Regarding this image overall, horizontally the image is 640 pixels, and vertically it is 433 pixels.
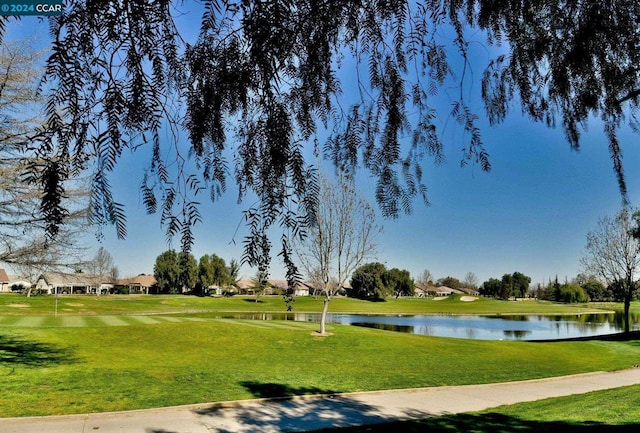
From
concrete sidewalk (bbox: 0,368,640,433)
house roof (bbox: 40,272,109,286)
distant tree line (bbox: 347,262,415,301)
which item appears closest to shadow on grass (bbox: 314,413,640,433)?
concrete sidewalk (bbox: 0,368,640,433)

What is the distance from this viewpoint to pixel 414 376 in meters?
13.8

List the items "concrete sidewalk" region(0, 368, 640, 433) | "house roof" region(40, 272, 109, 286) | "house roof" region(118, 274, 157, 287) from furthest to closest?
"house roof" region(118, 274, 157, 287) < "house roof" region(40, 272, 109, 286) < "concrete sidewalk" region(0, 368, 640, 433)

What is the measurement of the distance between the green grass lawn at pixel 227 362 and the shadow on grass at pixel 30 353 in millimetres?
28

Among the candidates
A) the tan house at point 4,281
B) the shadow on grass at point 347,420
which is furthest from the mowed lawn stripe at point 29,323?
the tan house at point 4,281

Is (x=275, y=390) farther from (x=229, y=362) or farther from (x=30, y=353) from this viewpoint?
(x=30, y=353)

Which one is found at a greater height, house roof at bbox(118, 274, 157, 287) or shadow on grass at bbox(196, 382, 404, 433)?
shadow on grass at bbox(196, 382, 404, 433)

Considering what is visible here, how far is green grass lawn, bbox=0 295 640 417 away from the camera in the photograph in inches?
407

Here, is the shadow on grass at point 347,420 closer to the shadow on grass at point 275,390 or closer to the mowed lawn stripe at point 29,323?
the shadow on grass at point 275,390

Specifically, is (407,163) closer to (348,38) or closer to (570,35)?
(348,38)

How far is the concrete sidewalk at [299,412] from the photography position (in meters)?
8.11

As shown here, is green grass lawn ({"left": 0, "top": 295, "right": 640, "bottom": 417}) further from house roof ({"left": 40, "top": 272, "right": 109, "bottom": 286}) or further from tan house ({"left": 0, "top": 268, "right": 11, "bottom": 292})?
tan house ({"left": 0, "top": 268, "right": 11, "bottom": 292})

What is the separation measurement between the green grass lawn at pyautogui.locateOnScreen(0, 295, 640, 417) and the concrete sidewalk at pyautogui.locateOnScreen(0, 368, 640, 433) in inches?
19.6

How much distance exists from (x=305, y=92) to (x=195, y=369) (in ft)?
40.5

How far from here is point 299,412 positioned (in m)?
9.56
